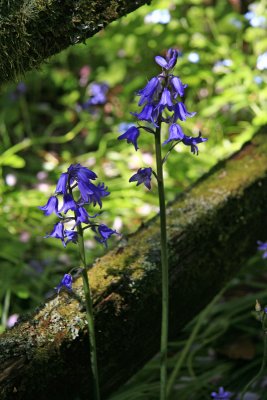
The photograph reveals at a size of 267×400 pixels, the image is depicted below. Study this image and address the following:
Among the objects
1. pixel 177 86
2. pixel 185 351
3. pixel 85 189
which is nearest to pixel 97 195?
pixel 85 189

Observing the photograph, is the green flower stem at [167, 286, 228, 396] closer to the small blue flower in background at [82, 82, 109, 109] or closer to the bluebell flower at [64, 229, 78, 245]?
the bluebell flower at [64, 229, 78, 245]

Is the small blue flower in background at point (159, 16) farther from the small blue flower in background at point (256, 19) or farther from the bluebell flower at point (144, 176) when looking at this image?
the bluebell flower at point (144, 176)

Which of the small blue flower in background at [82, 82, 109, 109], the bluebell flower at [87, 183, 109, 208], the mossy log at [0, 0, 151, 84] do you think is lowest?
the bluebell flower at [87, 183, 109, 208]

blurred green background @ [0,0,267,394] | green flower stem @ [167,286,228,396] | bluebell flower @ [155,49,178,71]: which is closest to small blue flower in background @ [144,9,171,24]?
blurred green background @ [0,0,267,394]

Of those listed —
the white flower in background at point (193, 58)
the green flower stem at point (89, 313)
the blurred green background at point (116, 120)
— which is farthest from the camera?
the white flower in background at point (193, 58)

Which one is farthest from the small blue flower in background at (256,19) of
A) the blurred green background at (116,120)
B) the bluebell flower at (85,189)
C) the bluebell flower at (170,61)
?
the bluebell flower at (85,189)

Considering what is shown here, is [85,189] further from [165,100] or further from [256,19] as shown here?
[256,19]
